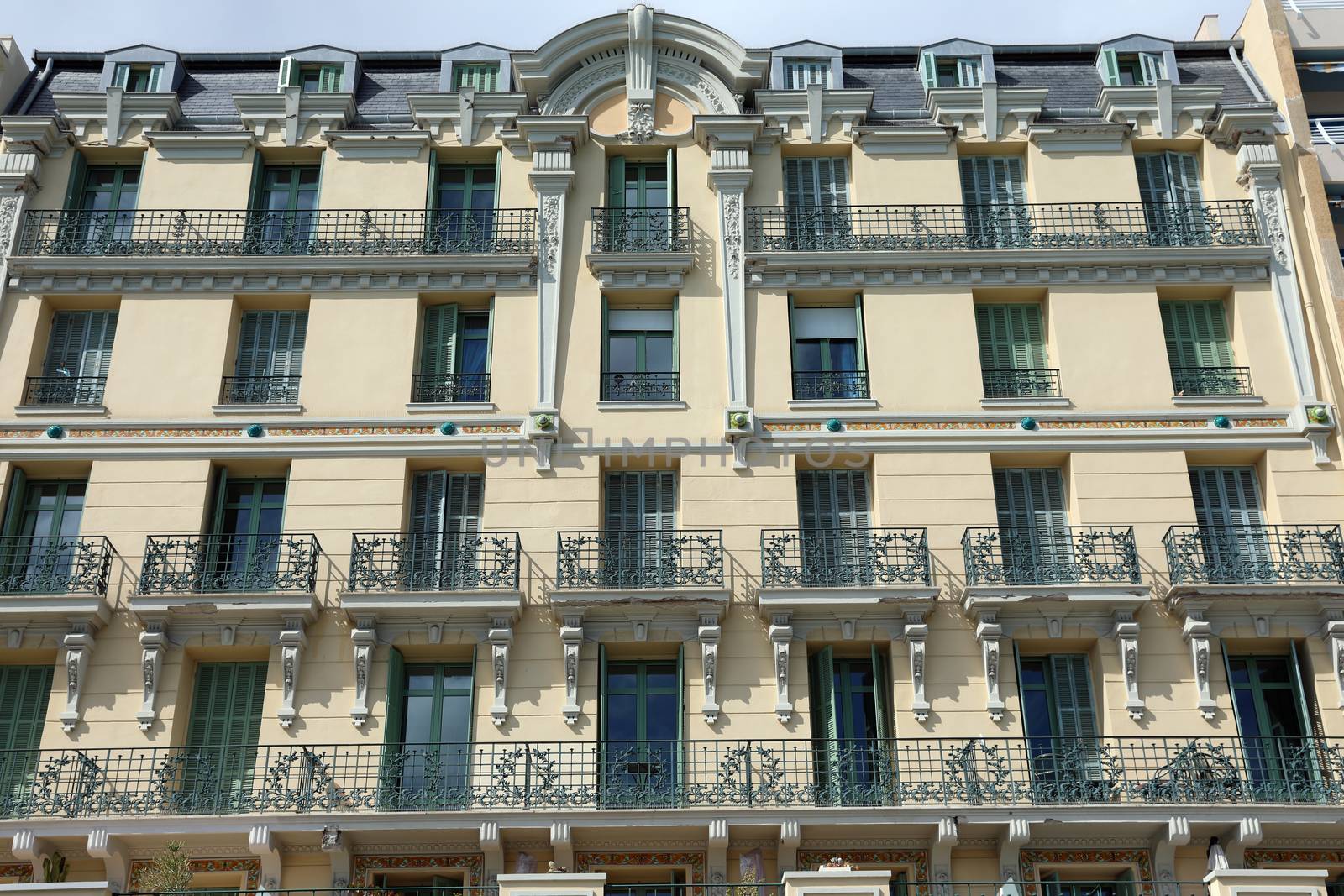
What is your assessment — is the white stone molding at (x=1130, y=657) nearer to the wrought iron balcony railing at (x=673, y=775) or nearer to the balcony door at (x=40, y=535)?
the wrought iron balcony railing at (x=673, y=775)

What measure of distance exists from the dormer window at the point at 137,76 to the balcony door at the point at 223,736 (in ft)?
37.3

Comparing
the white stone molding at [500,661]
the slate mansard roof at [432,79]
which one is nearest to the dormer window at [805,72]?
the slate mansard roof at [432,79]

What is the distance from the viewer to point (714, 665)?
24.6m

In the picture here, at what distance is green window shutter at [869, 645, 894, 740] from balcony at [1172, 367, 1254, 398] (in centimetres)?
675

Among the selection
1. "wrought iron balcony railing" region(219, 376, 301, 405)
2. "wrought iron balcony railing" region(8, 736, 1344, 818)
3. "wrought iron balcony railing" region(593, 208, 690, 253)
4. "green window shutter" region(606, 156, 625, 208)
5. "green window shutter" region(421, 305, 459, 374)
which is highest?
"green window shutter" region(606, 156, 625, 208)

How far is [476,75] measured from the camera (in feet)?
99.6

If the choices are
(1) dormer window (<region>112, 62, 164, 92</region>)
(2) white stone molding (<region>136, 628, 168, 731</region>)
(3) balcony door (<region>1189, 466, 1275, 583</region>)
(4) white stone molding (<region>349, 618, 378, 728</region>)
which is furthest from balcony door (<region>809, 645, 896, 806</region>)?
(1) dormer window (<region>112, 62, 164, 92</region>)

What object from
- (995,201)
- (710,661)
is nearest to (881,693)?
(710,661)

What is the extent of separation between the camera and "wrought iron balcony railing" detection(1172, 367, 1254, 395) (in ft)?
89.1

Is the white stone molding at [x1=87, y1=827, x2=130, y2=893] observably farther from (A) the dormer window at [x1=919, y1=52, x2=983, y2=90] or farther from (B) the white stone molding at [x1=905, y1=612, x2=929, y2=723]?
(A) the dormer window at [x1=919, y1=52, x2=983, y2=90]

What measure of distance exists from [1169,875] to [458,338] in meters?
13.7

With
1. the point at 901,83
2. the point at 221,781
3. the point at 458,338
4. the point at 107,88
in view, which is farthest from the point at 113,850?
the point at 901,83

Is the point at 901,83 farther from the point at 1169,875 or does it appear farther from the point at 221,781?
the point at 221,781

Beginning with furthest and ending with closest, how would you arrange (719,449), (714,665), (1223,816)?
(719,449) < (714,665) < (1223,816)
